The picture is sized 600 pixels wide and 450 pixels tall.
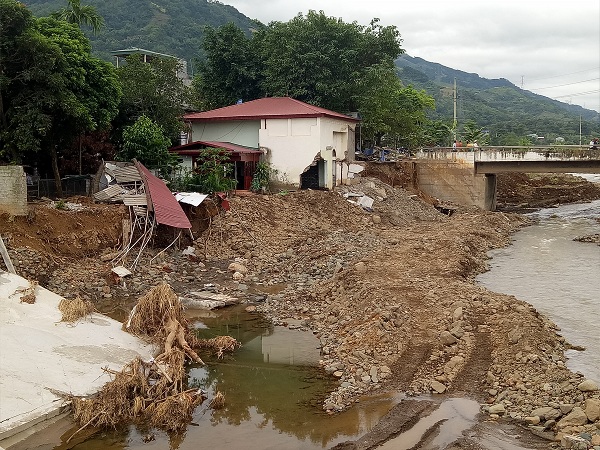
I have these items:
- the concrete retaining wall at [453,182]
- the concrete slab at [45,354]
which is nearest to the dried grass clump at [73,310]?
the concrete slab at [45,354]

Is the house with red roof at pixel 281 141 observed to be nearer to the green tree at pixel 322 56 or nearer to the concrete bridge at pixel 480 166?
the green tree at pixel 322 56

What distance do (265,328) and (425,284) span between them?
19.0ft

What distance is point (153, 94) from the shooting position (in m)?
33.5

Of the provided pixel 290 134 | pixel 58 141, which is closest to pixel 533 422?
pixel 58 141

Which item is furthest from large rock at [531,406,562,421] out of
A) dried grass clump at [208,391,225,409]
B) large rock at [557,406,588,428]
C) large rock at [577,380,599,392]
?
dried grass clump at [208,391,225,409]

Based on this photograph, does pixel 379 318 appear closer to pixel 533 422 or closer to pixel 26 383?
pixel 533 422

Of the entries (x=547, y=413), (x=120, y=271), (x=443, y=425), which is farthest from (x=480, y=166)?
(x=443, y=425)

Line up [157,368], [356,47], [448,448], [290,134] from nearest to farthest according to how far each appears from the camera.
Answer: [448,448] < [157,368] < [290,134] < [356,47]

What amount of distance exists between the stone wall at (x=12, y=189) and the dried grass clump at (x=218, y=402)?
12.9m

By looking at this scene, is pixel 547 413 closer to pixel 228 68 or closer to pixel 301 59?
pixel 301 59

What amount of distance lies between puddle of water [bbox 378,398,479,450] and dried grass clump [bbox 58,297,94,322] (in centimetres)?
857

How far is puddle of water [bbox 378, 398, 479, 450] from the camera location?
10922 mm

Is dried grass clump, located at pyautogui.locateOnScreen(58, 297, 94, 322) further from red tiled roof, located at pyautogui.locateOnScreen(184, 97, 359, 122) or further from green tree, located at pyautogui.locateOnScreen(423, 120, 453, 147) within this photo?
green tree, located at pyautogui.locateOnScreen(423, 120, 453, 147)

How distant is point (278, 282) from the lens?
76.9 feet
